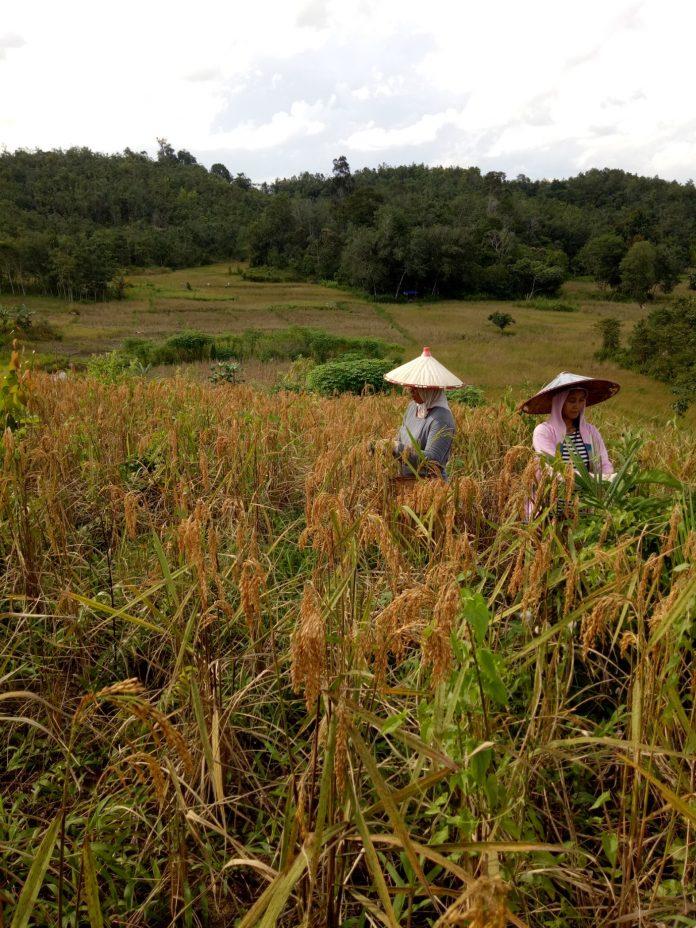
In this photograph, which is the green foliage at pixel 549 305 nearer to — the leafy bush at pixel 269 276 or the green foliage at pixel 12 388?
the leafy bush at pixel 269 276

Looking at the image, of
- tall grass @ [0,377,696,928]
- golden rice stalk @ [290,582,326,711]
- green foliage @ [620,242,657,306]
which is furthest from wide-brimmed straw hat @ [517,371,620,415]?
green foliage @ [620,242,657,306]

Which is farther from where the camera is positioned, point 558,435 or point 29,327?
point 29,327

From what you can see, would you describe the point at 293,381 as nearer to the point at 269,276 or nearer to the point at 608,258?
the point at 269,276

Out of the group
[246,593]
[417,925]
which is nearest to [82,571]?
[246,593]

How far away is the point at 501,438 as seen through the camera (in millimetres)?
5090

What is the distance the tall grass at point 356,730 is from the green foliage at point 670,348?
19.7 meters

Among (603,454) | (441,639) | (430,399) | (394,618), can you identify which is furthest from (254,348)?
(441,639)

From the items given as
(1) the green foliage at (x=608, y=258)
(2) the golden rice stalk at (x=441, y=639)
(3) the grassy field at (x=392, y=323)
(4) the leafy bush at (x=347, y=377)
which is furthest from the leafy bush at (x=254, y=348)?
(1) the green foliage at (x=608, y=258)

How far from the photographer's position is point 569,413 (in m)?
3.97

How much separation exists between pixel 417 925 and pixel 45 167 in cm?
12855

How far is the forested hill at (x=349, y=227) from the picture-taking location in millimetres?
59466

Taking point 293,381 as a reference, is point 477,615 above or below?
above

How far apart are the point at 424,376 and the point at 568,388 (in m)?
1.00

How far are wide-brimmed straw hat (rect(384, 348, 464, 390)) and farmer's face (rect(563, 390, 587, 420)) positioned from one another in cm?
73
